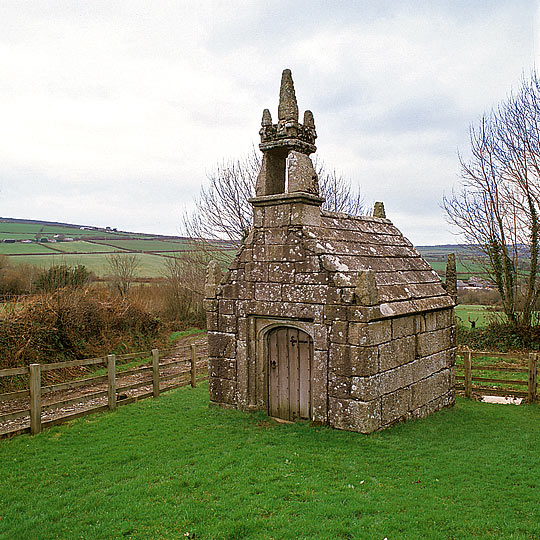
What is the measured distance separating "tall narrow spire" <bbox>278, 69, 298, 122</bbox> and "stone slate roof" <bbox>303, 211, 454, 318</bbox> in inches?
88.8

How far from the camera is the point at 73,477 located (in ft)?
26.2

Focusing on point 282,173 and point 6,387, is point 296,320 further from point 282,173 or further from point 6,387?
point 6,387

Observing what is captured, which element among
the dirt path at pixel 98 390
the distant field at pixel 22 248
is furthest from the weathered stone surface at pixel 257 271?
the distant field at pixel 22 248

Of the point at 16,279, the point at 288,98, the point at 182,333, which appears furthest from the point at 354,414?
the point at 16,279

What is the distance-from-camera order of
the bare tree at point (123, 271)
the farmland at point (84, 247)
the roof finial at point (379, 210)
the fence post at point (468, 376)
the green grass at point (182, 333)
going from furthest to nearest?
the farmland at point (84, 247)
the bare tree at point (123, 271)
the green grass at point (182, 333)
the roof finial at point (379, 210)
the fence post at point (468, 376)

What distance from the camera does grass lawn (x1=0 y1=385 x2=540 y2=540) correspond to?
6.21 m

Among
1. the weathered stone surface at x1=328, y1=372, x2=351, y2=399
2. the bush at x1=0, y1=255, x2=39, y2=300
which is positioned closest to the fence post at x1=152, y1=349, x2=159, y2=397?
the weathered stone surface at x1=328, y1=372, x2=351, y2=399

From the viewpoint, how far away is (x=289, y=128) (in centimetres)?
1055

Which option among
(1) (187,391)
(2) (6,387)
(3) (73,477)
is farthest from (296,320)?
(2) (6,387)

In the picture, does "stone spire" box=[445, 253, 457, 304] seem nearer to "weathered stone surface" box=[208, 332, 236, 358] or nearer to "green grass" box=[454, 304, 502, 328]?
"weathered stone surface" box=[208, 332, 236, 358]

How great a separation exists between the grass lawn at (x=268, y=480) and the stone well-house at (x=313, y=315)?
61 centimetres

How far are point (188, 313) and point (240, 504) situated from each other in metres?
26.2

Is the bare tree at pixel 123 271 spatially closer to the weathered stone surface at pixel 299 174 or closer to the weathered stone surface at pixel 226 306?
the weathered stone surface at pixel 226 306

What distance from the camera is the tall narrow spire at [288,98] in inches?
417
